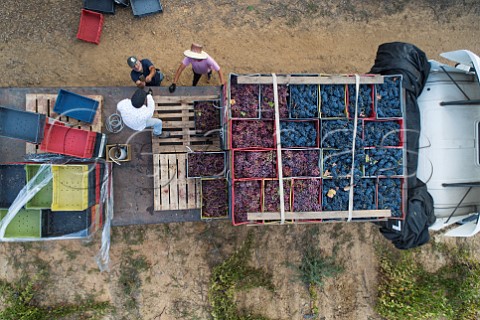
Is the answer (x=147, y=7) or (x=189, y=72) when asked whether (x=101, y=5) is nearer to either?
(x=147, y=7)

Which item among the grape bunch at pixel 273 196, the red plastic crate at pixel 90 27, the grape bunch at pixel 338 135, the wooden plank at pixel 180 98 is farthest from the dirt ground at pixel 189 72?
the grape bunch at pixel 338 135

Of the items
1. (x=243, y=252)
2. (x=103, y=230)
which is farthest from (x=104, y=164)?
(x=243, y=252)

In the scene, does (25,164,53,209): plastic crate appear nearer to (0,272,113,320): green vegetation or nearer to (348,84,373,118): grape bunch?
(0,272,113,320): green vegetation

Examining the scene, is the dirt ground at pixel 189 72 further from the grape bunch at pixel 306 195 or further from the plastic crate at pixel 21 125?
the grape bunch at pixel 306 195

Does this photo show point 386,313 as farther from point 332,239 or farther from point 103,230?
point 103,230

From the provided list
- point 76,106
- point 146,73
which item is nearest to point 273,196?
point 146,73
